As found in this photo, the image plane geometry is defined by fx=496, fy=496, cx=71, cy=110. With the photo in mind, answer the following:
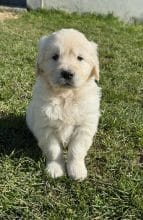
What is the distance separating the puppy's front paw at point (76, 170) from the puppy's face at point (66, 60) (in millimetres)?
578

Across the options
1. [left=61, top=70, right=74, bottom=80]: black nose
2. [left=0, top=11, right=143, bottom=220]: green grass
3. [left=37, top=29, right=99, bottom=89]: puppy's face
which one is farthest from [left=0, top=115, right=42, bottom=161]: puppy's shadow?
[left=61, top=70, right=74, bottom=80]: black nose

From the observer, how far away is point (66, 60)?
11.9 ft

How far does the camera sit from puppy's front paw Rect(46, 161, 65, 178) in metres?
3.65

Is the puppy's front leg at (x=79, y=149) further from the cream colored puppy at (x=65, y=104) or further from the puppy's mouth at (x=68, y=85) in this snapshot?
the puppy's mouth at (x=68, y=85)

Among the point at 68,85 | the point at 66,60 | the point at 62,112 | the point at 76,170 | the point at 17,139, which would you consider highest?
the point at 66,60

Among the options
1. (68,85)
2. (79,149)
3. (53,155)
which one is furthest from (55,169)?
(68,85)

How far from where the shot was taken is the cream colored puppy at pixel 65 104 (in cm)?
365

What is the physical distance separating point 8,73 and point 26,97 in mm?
814

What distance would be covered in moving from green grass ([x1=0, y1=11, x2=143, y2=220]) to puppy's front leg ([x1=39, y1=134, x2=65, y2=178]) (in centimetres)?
6

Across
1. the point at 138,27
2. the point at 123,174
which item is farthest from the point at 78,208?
the point at 138,27

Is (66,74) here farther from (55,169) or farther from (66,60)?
(55,169)

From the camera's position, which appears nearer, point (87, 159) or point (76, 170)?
point (76, 170)

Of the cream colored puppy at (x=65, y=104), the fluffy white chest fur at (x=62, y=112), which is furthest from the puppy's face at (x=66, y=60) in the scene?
the fluffy white chest fur at (x=62, y=112)

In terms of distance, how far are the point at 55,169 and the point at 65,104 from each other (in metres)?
0.50
